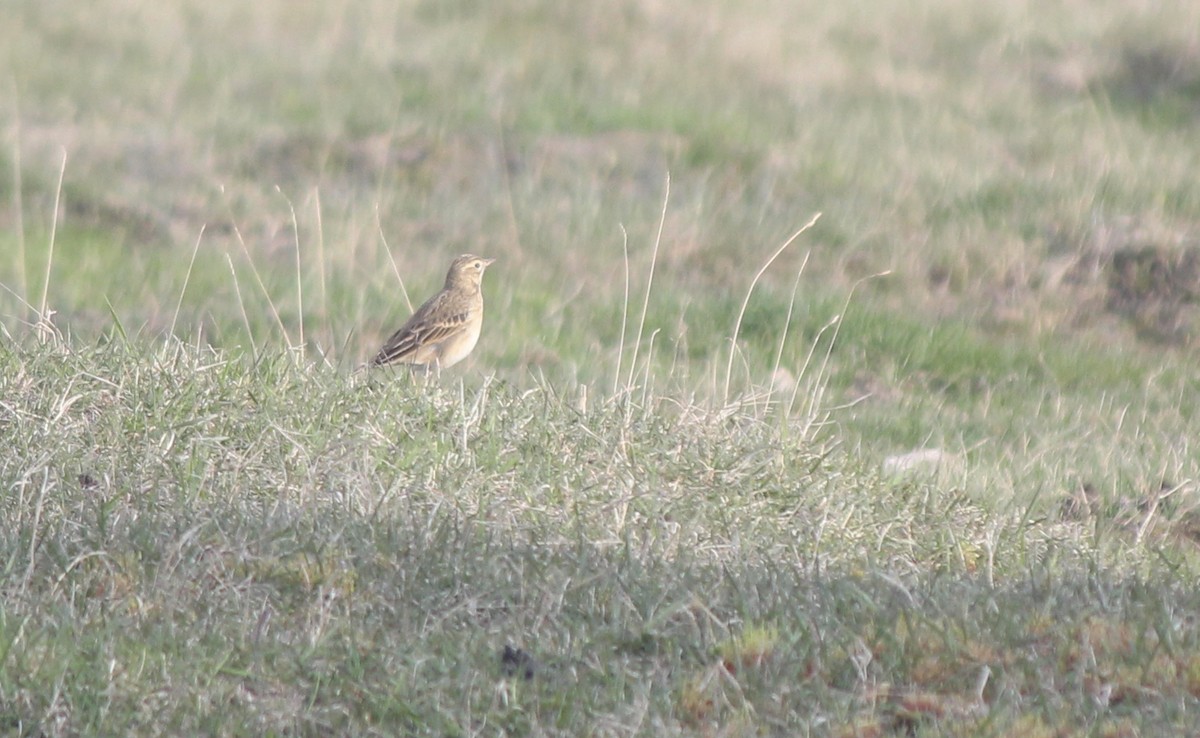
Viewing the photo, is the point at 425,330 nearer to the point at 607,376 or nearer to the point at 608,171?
the point at 607,376

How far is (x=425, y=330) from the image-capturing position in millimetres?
6746

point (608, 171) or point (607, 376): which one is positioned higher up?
point (607, 376)

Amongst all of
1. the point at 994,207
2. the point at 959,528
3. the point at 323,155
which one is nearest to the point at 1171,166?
the point at 994,207

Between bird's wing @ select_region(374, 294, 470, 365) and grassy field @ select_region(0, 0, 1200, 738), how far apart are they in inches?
9.9

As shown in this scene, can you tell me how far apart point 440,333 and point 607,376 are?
0.69 meters

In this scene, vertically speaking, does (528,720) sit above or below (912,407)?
above

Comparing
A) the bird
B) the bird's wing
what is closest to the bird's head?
the bird

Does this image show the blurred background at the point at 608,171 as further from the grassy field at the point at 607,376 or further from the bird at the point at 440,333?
the bird at the point at 440,333

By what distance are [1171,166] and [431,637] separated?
7516mm

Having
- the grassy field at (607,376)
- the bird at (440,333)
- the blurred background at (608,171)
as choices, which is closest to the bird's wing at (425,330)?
the bird at (440,333)

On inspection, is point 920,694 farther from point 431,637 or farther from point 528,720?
point 431,637

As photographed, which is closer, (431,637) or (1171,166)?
(431,637)

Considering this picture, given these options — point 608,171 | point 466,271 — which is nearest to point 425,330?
point 466,271

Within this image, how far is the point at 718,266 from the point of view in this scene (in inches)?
356
